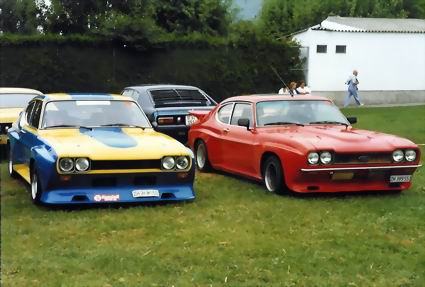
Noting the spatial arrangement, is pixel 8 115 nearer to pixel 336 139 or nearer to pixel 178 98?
pixel 178 98

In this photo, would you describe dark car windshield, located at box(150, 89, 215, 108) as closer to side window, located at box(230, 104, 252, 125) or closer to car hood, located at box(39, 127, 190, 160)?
side window, located at box(230, 104, 252, 125)

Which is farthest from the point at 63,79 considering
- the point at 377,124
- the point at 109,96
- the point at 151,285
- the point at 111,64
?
the point at 151,285

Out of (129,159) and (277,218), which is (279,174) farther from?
(129,159)

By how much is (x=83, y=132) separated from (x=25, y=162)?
1.02 m

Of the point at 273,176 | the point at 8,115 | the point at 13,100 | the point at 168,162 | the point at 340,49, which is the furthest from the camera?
the point at 340,49

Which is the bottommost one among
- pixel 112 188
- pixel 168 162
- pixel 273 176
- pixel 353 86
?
pixel 353 86

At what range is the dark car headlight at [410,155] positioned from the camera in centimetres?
898

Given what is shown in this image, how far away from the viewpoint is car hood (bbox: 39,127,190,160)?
7.95 meters

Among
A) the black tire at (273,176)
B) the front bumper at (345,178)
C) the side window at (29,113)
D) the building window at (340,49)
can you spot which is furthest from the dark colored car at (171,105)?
the building window at (340,49)

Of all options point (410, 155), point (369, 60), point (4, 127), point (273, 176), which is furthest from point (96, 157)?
point (369, 60)

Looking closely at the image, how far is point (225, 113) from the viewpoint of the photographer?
11.1m

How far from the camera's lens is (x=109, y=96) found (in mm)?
9852

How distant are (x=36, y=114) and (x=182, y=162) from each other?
7.72ft

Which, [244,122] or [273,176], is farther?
[244,122]
